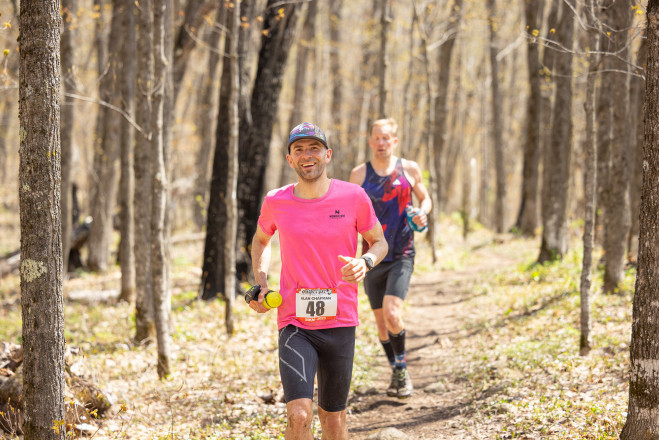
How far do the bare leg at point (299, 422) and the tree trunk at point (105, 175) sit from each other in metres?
11.1

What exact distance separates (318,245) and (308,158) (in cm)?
59

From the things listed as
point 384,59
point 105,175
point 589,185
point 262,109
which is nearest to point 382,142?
point 589,185

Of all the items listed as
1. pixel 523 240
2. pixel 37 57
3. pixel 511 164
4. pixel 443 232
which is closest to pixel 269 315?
pixel 37 57

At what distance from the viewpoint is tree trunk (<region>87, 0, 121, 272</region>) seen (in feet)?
44.9

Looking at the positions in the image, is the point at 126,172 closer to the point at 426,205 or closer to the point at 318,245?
the point at 426,205

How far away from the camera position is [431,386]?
21.4 ft

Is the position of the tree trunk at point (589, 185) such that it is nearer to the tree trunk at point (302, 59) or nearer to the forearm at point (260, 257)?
the forearm at point (260, 257)

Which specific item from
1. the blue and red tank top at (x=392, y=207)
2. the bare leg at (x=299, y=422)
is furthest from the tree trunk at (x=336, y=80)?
the bare leg at (x=299, y=422)

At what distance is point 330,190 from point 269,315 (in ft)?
20.8

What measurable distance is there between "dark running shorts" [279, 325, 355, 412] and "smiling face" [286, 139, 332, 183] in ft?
3.37

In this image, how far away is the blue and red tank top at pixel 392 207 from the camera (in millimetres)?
6055

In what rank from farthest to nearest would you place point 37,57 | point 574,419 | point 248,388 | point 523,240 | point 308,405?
point 523,240 < point 248,388 < point 574,419 < point 37,57 < point 308,405

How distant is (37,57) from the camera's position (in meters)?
3.89

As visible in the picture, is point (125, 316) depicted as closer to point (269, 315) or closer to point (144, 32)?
point (269, 315)
